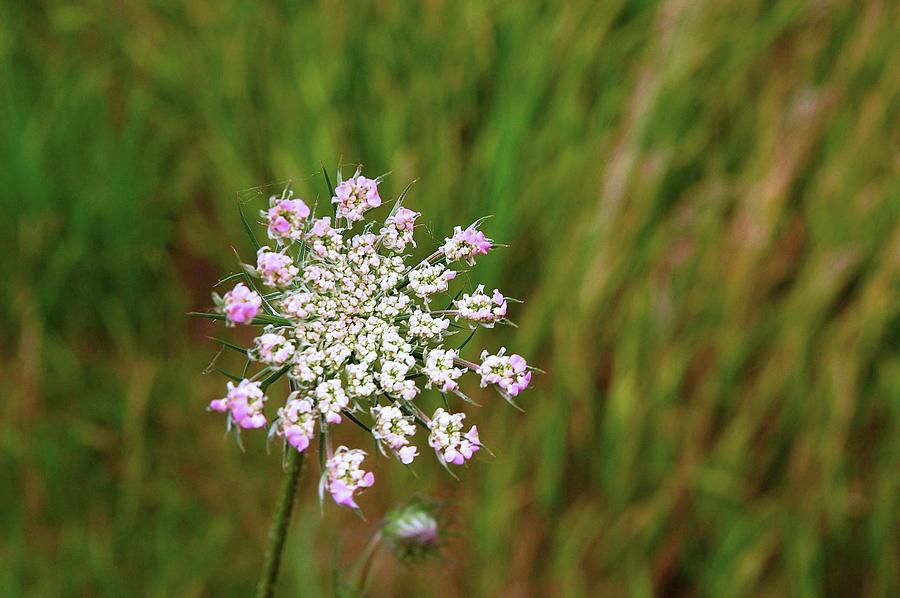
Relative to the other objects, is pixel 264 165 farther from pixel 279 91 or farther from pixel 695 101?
pixel 695 101

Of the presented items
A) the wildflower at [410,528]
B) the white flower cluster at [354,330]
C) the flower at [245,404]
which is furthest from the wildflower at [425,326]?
the wildflower at [410,528]

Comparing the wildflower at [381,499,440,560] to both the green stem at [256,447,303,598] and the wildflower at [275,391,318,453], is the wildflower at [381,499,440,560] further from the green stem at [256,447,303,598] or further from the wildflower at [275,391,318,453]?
the wildflower at [275,391,318,453]

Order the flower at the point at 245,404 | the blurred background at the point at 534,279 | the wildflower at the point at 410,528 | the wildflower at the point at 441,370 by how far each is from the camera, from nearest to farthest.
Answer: the flower at the point at 245,404
the wildflower at the point at 441,370
the wildflower at the point at 410,528
the blurred background at the point at 534,279

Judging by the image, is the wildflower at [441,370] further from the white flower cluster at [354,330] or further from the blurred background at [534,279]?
the blurred background at [534,279]

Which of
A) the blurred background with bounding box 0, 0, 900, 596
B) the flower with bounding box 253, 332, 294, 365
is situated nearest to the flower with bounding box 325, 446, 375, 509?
the flower with bounding box 253, 332, 294, 365

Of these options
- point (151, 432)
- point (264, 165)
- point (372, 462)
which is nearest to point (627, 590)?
point (372, 462)

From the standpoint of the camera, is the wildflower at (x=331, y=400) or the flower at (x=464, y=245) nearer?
the wildflower at (x=331, y=400)
